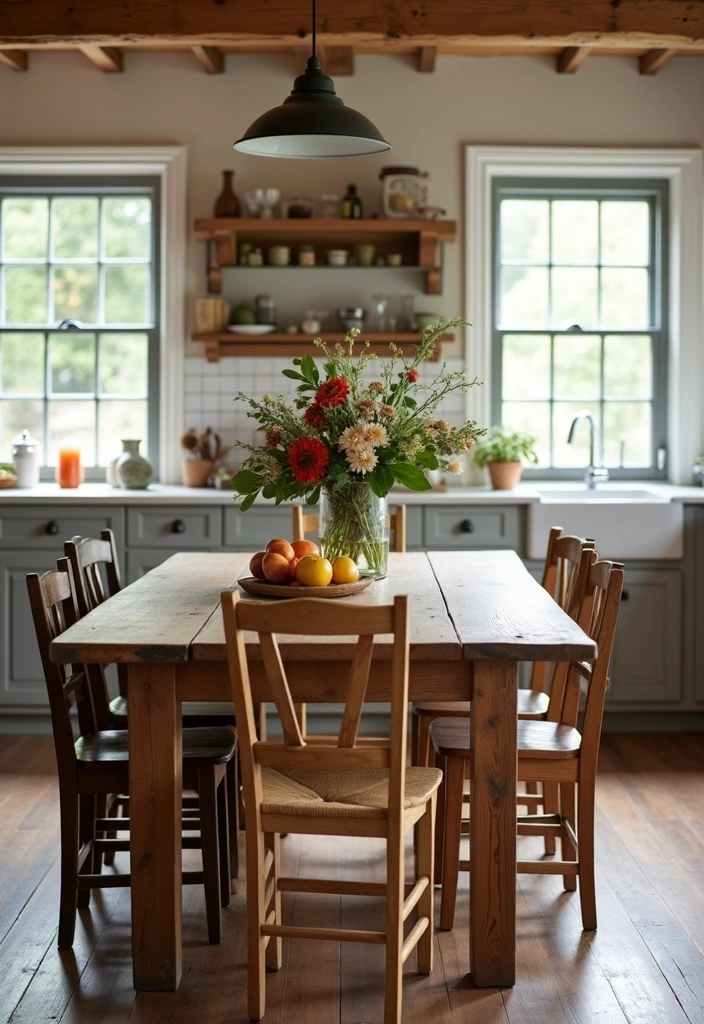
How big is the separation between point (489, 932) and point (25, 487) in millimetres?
3271

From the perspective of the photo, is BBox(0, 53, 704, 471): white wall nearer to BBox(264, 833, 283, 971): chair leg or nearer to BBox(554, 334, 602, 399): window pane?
BBox(554, 334, 602, 399): window pane

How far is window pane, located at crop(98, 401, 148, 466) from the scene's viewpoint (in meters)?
5.54

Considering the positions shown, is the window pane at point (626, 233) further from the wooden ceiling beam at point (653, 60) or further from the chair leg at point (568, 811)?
the chair leg at point (568, 811)

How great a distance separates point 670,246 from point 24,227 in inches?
119

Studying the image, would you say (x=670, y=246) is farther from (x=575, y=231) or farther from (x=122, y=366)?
(x=122, y=366)

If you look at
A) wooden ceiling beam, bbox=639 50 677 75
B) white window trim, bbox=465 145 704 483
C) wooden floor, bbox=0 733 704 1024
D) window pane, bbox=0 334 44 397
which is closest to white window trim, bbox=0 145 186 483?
window pane, bbox=0 334 44 397

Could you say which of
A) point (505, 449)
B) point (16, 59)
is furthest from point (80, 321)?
point (505, 449)

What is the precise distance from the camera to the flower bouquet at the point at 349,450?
9.50 ft

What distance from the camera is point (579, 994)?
101 inches

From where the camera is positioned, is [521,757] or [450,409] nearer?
[521,757]

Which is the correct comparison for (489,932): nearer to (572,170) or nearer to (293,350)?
(293,350)

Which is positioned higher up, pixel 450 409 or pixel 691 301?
pixel 691 301

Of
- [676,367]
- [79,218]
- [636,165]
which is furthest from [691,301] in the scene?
[79,218]

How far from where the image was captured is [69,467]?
5.18 metres
